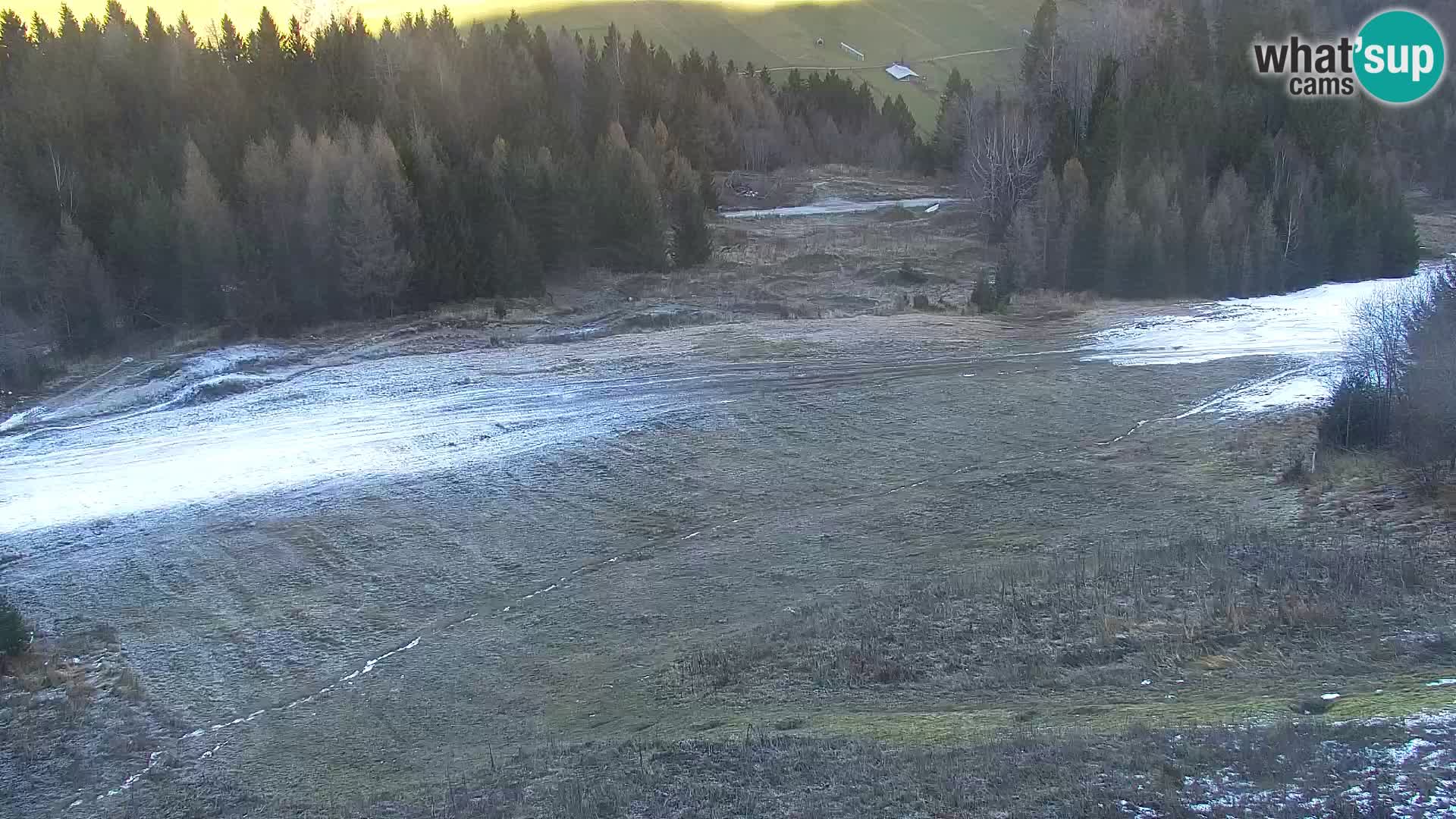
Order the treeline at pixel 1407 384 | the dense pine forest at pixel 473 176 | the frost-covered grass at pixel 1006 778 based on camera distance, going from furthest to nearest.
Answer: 1. the dense pine forest at pixel 473 176
2. the treeline at pixel 1407 384
3. the frost-covered grass at pixel 1006 778

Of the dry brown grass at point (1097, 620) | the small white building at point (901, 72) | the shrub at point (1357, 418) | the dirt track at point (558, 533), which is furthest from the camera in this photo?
the small white building at point (901, 72)

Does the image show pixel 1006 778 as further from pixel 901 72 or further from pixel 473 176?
pixel 901 72

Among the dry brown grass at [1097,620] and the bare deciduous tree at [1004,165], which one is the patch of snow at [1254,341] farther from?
the bare deciduous tree at [1004,165]

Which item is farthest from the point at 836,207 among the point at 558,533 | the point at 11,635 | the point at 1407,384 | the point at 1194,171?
the point at 11,635

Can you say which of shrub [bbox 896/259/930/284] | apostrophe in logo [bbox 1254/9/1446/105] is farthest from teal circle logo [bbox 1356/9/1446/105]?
shrub [bbox 896/259/930/284]

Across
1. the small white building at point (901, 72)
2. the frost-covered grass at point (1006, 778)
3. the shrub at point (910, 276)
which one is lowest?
the frost-covered grass at point (1006, 778)

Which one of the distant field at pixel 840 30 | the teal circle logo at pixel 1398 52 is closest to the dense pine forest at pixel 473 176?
the teal circle logo at pixel 1398 52

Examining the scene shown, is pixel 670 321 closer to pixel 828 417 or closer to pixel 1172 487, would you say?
pixel 828 417
